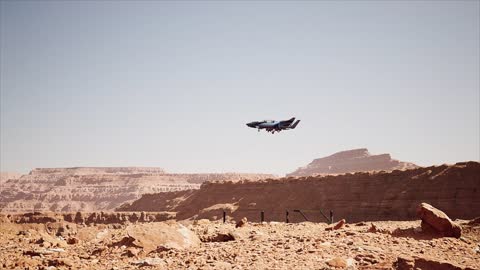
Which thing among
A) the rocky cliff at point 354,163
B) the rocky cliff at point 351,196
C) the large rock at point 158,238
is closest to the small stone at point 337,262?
the large rock at point 158,238

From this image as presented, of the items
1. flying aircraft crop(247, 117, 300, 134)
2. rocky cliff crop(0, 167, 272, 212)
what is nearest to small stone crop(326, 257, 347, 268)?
flying aircraft crop(247, 117, 300, 134)

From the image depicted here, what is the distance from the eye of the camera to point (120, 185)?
154 meters

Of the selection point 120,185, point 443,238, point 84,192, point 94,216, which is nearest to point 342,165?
point 120,185

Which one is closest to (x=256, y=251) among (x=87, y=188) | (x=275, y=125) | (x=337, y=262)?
(x=337, y=262)

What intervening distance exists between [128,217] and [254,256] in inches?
2762

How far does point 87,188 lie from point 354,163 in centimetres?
10396

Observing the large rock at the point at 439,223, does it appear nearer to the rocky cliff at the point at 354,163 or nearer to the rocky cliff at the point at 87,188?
the rocky cliff at the point at 354,163

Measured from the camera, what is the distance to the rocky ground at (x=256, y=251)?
9.38 meters

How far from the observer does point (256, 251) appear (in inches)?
421

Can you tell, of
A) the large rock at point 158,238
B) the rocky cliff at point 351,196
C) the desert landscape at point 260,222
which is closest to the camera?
the desert landscape at point 260,222

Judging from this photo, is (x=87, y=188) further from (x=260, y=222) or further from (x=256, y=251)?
(x=256, y=251)

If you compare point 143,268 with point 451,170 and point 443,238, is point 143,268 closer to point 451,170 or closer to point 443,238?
point 443,238

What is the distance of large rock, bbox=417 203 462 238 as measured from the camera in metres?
12.5

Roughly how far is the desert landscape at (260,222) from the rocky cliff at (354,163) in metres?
0.72
